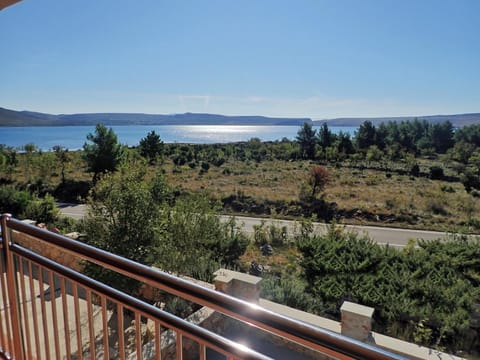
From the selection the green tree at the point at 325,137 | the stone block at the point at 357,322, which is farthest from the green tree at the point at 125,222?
the green tree at the point at 325,137

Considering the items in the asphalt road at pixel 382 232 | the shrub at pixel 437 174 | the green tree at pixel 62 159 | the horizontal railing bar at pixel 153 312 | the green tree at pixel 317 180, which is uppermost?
the horizontal railing bar at pixel 153 312

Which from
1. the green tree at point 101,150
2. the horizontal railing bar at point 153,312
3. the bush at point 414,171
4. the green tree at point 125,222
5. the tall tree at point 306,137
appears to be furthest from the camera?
the tall tree at point 306,137

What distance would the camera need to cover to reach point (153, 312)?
1.13 metres

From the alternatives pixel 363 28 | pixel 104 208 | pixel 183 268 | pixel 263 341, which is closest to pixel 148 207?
pixel 104 208

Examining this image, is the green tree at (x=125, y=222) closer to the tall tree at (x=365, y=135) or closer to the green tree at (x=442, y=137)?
the tall tree at (x=365, y=135)

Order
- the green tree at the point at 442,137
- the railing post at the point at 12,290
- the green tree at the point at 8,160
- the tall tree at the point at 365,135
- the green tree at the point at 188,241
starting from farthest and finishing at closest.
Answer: the green tree at the point at 442,137 → the tall tree at the point at 365,135 → the green tree at the point at 8,160 → the green tree at the point at 188,241 → the railing post at the point at 12,290

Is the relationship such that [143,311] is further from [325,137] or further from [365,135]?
[365,135]

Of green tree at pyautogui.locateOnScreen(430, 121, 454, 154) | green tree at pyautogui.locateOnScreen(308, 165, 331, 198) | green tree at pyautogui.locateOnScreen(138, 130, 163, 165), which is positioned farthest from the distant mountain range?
green tree at pyautogui.locateOnScreen(308, 165, 331, 198)

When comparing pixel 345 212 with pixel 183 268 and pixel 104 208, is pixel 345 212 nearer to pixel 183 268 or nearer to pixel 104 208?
pixel 183 268

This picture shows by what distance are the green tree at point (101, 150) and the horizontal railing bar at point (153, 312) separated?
22513 mm

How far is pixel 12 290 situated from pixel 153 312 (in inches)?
48.5

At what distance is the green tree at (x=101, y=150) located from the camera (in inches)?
891

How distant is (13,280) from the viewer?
179 cm

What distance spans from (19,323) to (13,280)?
0.26 metres
